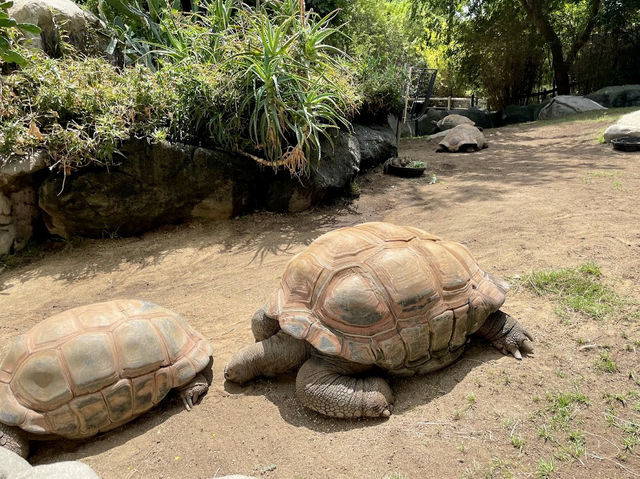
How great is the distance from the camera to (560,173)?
22.8 feet

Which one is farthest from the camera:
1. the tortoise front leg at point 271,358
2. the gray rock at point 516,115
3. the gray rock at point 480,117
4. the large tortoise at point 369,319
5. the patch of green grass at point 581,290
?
the gray rock at point 480,117

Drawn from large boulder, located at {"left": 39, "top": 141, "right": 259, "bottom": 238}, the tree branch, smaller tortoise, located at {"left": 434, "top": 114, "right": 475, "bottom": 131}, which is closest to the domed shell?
large boulder, located at {"left": 39, "top": 141, "right": 259, "bottom": 238}

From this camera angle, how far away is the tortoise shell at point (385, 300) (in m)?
2.57

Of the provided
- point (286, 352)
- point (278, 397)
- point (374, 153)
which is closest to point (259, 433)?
point (278, 397)

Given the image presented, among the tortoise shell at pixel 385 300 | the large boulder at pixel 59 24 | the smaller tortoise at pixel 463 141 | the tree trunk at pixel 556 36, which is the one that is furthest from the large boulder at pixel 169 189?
the tree trunk at pixel 556 36

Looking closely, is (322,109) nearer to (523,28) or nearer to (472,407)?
(472,407)

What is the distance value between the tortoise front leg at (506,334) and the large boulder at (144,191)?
13.3 feet

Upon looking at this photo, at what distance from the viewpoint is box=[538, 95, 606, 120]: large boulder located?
1375 centimetres

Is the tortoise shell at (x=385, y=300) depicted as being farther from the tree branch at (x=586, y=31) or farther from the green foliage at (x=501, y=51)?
the green foliage at (x=501, y=51)

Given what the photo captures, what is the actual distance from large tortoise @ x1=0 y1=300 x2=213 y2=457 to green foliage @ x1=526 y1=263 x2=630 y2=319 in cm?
269

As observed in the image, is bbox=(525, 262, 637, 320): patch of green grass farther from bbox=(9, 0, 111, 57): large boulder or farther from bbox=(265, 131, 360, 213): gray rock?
bbox=(9, 0, 111, 57): large boulder

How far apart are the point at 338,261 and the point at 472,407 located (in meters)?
1.13

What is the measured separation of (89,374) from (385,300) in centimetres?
176

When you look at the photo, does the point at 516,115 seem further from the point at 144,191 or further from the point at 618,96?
the point at 144,191
